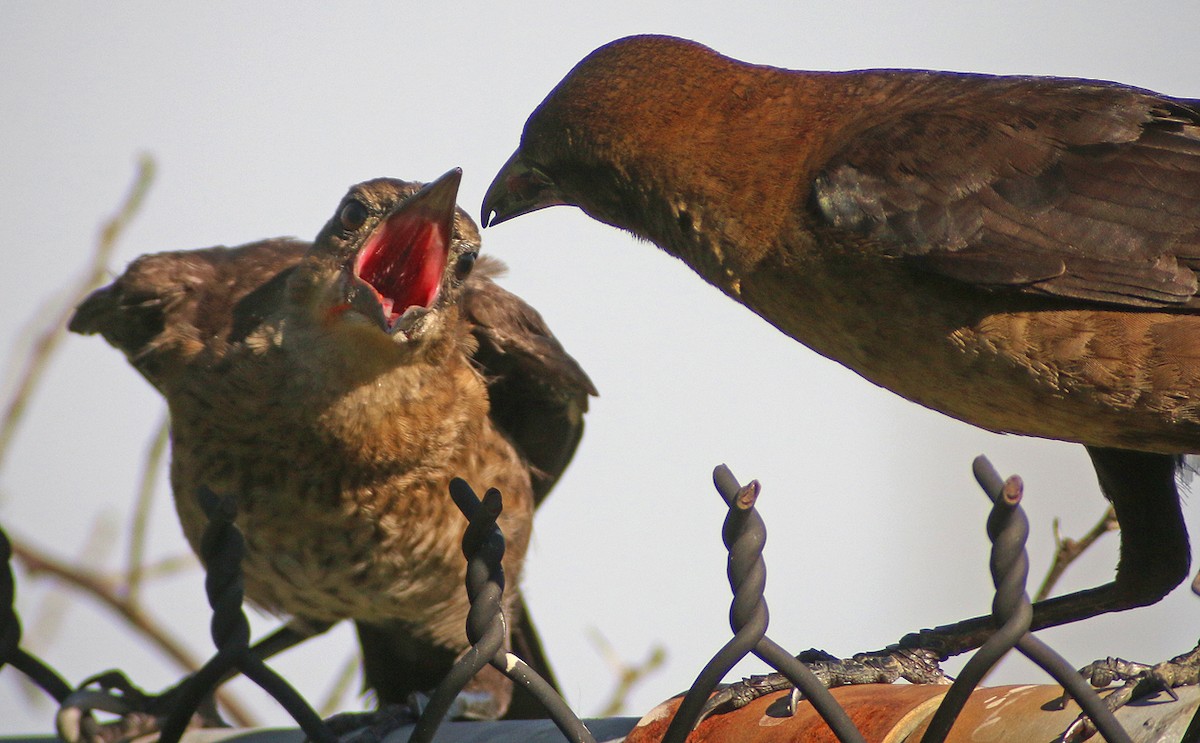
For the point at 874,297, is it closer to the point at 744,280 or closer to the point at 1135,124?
the point at 744,280

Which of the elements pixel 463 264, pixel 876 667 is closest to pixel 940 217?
pixel 876 667

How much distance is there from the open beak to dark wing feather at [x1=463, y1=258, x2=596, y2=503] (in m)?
0.49

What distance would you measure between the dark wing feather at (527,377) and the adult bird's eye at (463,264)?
0.42m

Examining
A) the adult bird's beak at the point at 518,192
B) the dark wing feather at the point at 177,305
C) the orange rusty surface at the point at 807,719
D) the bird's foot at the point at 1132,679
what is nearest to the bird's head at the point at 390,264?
the adult bird's beak at the point at 518,192

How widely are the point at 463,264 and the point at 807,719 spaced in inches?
93.2

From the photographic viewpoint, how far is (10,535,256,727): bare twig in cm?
504

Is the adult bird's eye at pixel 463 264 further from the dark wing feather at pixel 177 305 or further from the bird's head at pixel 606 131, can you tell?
the dark wing feather at pixel 177 305

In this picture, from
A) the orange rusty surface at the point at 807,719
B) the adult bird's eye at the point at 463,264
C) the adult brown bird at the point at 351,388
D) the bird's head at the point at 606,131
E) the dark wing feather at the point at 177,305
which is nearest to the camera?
the orange rusty surface at the point at 807,719

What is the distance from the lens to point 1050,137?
3.34 meters

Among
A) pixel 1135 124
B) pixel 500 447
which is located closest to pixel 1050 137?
pixel 1135 124

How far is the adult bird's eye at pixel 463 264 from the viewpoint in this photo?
401 cm

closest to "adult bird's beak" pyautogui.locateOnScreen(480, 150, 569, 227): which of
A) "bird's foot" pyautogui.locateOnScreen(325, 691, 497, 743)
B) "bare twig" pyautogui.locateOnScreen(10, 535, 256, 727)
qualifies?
"bird's foot" pyautogui.locateOnScreen(325, 691, 497, 743)

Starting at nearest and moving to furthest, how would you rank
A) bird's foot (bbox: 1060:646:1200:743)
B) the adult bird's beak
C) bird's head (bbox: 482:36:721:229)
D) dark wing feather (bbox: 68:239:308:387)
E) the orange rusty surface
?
bird's foot (bbox: 1060:646:1200:743) → the orange rusty surface → bird's head (bbox: 482:36:721:229) → the adult bird's beak → dark wing feather (bbox: 68:239:308:387)

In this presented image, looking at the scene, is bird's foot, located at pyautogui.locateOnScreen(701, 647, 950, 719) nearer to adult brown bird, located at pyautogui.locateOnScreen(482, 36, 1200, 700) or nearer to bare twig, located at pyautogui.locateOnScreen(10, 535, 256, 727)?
adult brown bird, located at pyautogui.locateOnScreen(482, 36, 1200, 700)
